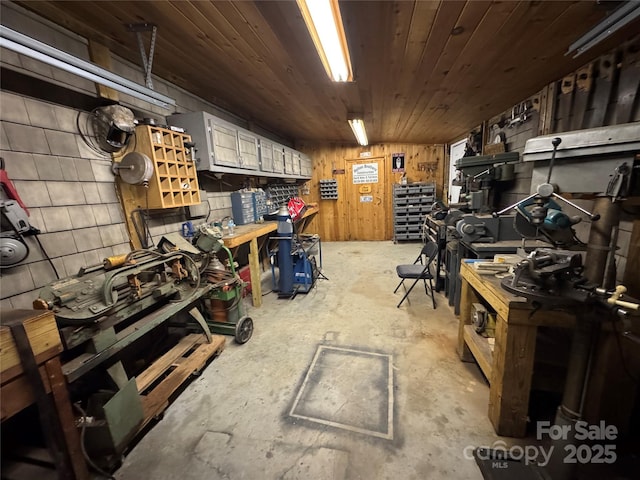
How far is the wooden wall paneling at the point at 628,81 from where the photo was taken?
1670 mm

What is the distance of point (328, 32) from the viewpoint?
144 cm

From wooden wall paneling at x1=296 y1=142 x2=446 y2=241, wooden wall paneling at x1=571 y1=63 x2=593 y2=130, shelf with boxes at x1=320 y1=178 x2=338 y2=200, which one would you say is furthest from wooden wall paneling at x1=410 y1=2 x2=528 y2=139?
shelf with boxes at x1=320 y1=178 x2=338 y2=200

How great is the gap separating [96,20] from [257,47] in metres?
1.02

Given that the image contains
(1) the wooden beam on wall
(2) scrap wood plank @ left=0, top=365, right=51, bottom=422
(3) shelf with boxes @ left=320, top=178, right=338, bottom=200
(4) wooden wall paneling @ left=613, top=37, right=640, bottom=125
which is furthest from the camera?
(3) shelf with boxes @ left=320, top=178, right=338, bottom=200

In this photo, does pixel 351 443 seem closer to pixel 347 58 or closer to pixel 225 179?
pixel 347 58

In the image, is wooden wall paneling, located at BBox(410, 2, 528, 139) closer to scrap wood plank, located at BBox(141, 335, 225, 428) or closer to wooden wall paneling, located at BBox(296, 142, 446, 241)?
scrap wood plank, located at BBox(141, 335, 225, 428)

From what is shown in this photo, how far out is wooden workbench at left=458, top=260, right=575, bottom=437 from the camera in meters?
1.24

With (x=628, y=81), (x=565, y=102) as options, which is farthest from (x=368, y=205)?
(x=628, y=81)

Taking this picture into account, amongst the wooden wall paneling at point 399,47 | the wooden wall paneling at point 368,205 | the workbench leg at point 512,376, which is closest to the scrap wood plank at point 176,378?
the workbench leg at point 512,376

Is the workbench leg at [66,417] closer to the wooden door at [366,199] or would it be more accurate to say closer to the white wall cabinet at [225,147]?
the white wall cabinet at [225,147]

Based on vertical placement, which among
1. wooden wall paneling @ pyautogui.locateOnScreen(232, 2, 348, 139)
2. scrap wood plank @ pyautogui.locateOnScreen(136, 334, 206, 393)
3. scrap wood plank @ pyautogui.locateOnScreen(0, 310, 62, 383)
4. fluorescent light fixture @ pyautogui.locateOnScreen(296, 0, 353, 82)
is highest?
wooden wall paneling @ pyautogui.locateOnScreen(232, 2, 348, 139)

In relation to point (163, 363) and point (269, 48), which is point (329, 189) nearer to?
point (269, 48)

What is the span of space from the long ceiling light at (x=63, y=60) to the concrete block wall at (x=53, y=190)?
600 millimetres

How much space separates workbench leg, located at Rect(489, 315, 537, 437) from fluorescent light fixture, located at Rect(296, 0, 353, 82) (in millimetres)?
1845
